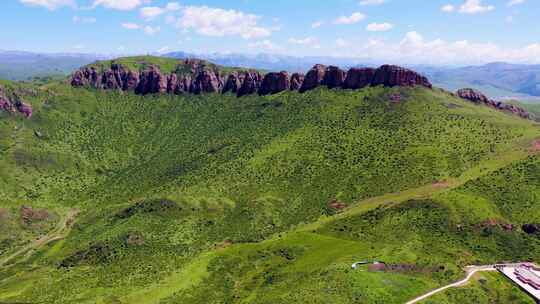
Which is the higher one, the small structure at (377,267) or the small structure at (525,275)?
the small structure at (525,275)

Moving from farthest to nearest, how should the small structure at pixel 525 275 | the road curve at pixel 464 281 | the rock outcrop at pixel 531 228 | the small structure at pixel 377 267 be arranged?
the rock outcrop at pixel 531 228 < the small structure at pixel 377 267 < the small structure at pixel 525 275 < the road curve at pixel 464 281

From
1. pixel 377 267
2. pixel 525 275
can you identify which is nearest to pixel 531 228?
pixel 525 275

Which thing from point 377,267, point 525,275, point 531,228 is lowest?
point 377,267

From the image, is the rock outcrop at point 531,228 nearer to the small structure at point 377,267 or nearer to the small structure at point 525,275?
the small structure at point 525,275

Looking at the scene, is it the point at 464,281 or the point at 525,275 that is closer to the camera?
the point at 464,281

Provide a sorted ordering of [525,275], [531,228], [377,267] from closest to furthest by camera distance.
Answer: [525,275], [377,267], [531,228]

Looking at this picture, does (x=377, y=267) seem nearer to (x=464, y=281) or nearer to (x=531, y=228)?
(x=464, y=281)

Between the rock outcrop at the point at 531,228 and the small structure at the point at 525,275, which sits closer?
the small structure at the point at 525,275

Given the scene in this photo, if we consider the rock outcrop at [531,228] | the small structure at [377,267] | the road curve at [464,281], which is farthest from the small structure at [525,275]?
the small structure at [377,267]

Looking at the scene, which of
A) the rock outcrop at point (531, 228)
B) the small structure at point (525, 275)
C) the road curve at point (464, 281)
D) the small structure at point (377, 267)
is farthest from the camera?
the rock outcrop at point (531, 228)

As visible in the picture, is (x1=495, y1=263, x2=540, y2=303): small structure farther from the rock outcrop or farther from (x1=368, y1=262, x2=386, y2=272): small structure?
(x1=368, y1=262, x2=386, y2=272): small structure

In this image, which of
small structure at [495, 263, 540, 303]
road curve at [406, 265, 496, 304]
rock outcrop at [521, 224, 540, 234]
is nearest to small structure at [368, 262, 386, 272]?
road curve at [406, 265, 496, 304]
